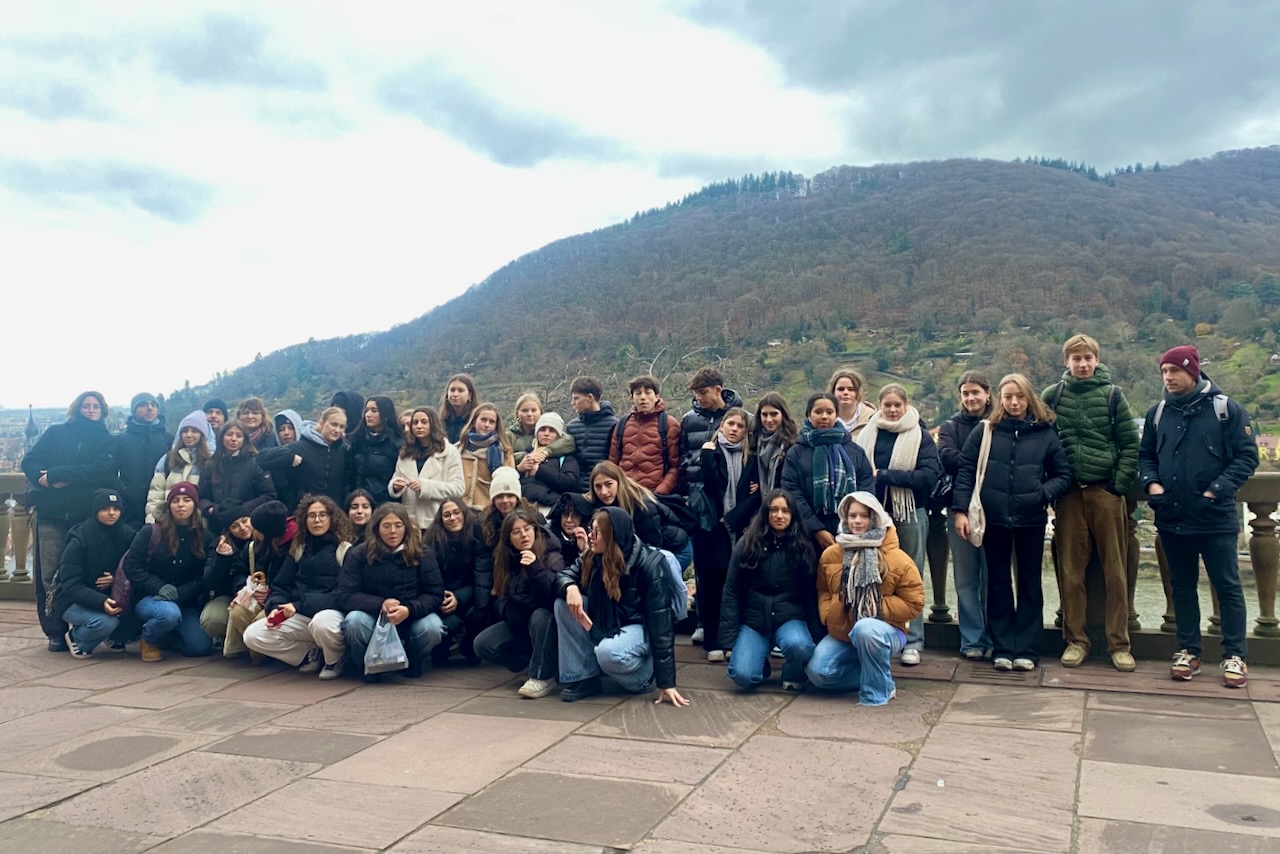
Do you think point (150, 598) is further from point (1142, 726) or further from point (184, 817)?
point (1142, 726)

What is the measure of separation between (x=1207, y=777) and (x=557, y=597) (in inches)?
124

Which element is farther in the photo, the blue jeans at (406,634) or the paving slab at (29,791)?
the blue jeans at (406,634)

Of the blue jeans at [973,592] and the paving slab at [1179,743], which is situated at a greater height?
the blue jeans at [973,592]

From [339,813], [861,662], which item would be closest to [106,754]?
[339,813]

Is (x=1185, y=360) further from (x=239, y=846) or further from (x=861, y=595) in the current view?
(x=239, y=846)

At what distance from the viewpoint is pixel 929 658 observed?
19.1 ft

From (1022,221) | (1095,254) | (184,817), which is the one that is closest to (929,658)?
(184,817)

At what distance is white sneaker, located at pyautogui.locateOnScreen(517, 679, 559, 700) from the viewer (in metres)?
5.27

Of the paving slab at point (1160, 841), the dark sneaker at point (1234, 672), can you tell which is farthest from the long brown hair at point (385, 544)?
the dark sneaker at point (1234, 672)

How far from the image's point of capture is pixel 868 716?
4.72 m

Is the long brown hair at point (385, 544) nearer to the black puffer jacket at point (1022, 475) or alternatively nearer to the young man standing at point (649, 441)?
the young man standing at point (649, 441)

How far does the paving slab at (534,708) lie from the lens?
4898 millimetres

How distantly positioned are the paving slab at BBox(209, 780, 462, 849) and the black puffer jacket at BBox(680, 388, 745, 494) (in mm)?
2885

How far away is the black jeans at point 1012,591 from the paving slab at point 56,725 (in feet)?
15.2
